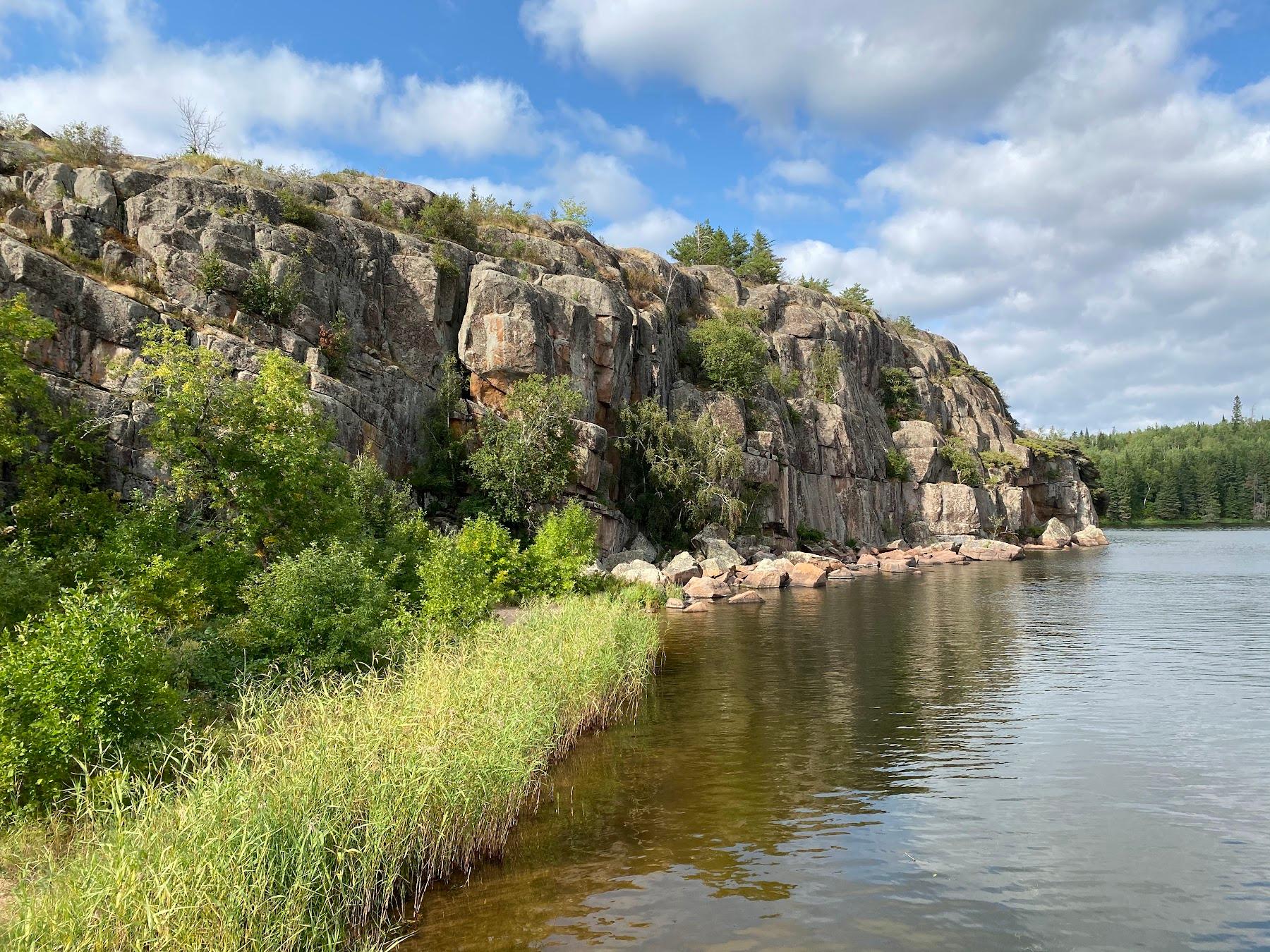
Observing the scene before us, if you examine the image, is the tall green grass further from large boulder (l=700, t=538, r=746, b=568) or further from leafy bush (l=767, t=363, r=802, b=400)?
leafy bush (l=767, t=363, r=802, b=400)

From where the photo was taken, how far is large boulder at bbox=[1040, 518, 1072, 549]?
87.1m

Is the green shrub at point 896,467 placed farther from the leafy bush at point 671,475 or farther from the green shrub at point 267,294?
the green shrub at point 267,294

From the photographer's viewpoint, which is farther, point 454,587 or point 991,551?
point 991,551

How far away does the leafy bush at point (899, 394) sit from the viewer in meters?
93.0

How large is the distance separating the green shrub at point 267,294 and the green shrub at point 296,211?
6.18 m

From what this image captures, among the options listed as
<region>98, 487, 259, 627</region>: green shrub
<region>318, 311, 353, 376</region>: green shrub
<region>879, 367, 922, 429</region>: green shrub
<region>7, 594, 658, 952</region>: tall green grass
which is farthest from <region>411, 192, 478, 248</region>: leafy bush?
<region>879, 367, 922, 429</region>: green shrub

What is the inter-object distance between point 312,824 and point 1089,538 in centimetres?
9674

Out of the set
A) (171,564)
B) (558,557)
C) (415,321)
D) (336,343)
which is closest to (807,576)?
(558,557)

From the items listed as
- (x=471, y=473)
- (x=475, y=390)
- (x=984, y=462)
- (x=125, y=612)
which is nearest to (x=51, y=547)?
(x=125, y=612)

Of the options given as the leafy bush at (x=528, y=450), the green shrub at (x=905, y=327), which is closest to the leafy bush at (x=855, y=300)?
the green shrub at (x=905, y=327)

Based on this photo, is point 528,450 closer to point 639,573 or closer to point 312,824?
point 639,573

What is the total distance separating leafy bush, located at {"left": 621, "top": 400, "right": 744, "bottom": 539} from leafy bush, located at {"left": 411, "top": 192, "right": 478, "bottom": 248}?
1657 cm

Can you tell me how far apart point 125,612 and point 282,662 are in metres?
5.72

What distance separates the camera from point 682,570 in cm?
4647
